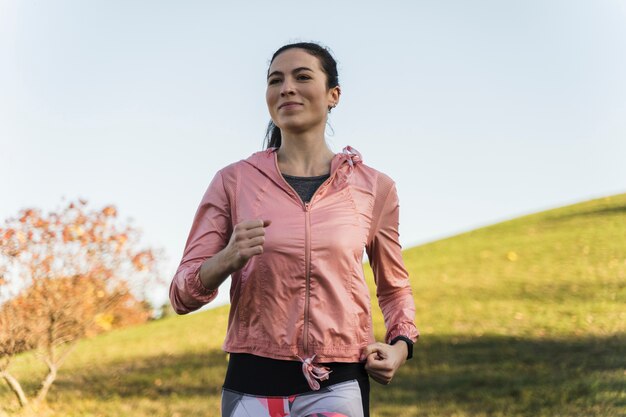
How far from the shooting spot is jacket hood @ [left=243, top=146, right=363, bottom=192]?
2.40m

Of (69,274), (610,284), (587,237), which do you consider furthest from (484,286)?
(69,274)

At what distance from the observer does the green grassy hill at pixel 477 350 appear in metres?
8.35

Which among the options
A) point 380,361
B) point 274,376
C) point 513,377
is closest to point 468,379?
point 513,377

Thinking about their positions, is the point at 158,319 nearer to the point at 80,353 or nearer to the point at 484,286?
the point at 80,353

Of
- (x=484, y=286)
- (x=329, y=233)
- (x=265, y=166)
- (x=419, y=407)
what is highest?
(x=265, y=166)

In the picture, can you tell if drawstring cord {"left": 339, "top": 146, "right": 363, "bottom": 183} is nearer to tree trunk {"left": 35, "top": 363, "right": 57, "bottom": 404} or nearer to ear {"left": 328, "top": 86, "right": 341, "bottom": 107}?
ear {"left": 328, "top": 86, "right": 341, "bottom": 107}

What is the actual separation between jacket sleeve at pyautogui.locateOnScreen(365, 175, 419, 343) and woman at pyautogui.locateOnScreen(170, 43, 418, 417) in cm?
1

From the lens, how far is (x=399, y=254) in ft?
8.62

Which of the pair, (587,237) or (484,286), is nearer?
(484,286)

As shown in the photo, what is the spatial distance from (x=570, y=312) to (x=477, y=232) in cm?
810

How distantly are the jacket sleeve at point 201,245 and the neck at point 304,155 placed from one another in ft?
0.73

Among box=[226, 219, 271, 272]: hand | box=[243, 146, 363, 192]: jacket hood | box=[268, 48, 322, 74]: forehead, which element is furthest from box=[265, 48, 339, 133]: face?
box=[226, 219, 271, 272]: hand

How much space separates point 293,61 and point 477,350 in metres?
8.39

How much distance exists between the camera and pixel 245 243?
208cm
